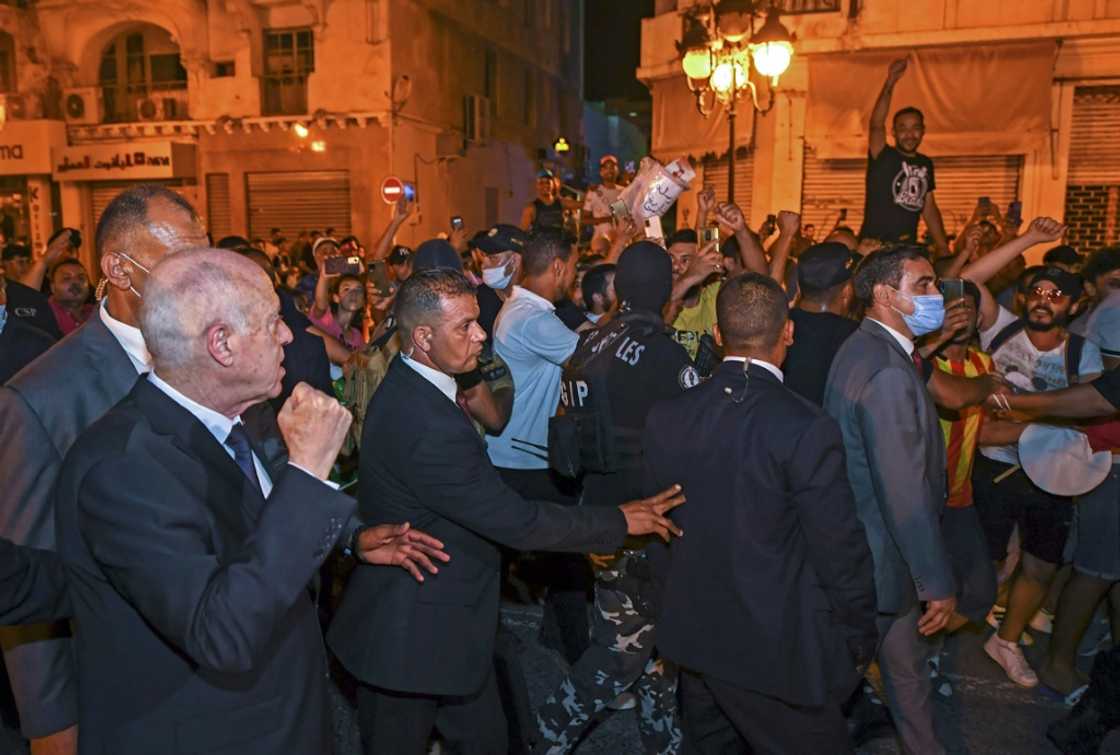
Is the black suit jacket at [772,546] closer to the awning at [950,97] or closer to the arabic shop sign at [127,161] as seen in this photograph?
the awning at [950,97]

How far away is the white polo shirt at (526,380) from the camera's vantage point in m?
5.39

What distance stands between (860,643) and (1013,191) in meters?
14.8

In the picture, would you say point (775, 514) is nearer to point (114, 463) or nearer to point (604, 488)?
point (604, 488)

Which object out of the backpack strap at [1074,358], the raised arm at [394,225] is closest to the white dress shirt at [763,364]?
the backpack strap at [1074,358]

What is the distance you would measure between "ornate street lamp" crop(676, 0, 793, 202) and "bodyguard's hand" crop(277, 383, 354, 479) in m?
8.48

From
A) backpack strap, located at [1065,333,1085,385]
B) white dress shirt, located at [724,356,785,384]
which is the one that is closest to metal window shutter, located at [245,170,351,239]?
backpack strap, located at [1065,333,1085,385]

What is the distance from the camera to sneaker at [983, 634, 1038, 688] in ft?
16.0

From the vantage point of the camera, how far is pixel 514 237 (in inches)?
250

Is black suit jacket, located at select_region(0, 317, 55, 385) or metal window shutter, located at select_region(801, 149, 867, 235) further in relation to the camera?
metal window shutter, located at select_region(801, 149, 867, 235)

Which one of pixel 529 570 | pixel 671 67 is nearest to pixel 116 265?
pixel 529 570

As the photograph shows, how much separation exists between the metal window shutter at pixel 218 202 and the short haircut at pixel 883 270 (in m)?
24.0

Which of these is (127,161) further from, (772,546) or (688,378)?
(772,546)

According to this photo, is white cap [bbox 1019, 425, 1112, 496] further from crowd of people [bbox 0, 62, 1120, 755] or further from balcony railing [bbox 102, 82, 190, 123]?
balcony railing [bbox 102, 82, 190, 123]

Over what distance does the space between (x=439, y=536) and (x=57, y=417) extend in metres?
1.26
